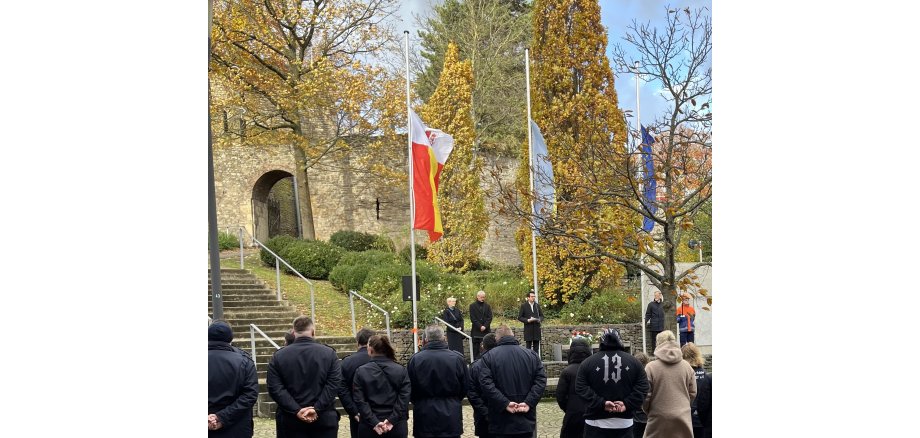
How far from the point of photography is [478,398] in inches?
346

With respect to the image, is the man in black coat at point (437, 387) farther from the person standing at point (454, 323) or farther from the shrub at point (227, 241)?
the shrub at point (227, 241)

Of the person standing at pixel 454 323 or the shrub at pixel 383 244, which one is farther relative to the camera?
the shrub at pixel 383 244

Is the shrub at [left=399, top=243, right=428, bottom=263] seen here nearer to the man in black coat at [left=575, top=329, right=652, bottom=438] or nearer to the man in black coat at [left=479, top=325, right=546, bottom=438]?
the man in black coat at [left=479, top=325, right=546, bottom=438]

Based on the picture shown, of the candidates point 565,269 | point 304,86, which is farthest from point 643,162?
point 304,86

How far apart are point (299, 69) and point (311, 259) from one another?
6.15 m

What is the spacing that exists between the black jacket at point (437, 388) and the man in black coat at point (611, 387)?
41.7 inches

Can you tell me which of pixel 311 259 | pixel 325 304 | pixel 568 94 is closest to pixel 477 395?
pixel 325 304

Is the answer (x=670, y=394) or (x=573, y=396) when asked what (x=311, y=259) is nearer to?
(x=573, y=396)

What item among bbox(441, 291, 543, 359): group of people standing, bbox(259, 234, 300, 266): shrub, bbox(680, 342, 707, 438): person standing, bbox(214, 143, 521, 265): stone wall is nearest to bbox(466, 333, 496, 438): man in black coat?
bbox(680, 342, 707, 438): person standing

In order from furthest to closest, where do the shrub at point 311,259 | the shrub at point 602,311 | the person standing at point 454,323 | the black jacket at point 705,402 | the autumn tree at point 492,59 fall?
1. the autumn tree at point 492,59
2. the shrub at point 311,259
3. the shrub at point 602,311
4. the person standing at point 454,323
5. the black jacket at point 705,402

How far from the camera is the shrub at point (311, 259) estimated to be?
27047 mm

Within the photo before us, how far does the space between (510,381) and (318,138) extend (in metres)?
24.4

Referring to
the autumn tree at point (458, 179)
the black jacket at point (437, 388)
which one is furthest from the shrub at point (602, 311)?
the black jacket at point (437, 388)

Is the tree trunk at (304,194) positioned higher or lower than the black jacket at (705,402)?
higher
